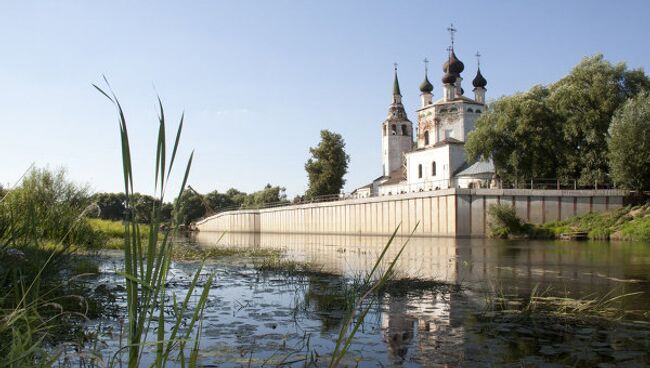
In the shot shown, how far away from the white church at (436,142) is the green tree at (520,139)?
15584mm

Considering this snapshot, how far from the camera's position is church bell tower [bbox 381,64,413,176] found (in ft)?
348

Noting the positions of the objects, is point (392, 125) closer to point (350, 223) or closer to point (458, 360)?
point (350, 223)

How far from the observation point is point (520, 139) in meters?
54.1

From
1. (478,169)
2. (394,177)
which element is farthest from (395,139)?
(478,169)

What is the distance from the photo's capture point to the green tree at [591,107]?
5053 centimetres

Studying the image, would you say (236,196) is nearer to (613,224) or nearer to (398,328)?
(613,224)

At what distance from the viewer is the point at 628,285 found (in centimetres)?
1427

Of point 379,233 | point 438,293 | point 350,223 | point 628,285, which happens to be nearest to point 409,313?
point 438,293

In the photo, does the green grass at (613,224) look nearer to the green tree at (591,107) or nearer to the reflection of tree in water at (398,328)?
the green tree at (591,107)

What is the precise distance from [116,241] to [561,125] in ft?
123

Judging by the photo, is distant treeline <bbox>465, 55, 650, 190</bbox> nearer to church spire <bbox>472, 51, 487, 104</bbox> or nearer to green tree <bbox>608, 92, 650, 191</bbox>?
green tree <bbox>608, 92, 650, 191</bbox>

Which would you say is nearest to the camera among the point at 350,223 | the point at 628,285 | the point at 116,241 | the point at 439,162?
the point at 628,285

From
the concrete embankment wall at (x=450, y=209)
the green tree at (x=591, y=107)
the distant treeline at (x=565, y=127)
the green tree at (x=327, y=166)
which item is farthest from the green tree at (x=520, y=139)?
the green tree at (x=327, y=166)

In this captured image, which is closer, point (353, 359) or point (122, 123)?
point (122, 123)
